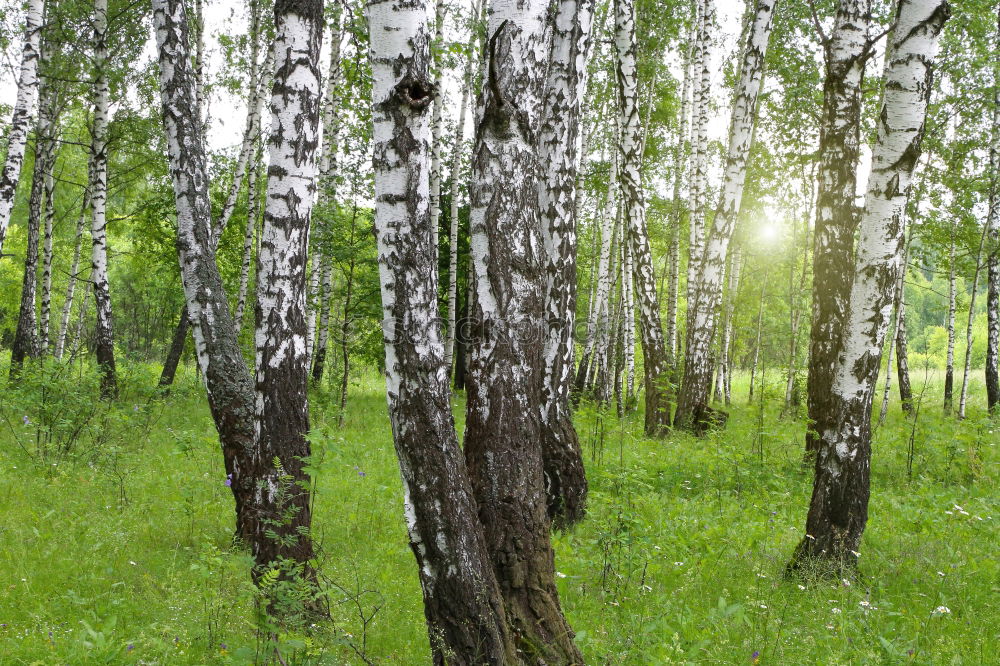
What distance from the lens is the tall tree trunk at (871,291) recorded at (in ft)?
15.2

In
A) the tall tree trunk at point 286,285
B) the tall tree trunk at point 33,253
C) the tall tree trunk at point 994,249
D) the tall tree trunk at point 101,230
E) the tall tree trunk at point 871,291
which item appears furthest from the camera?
the tall tree trunk at point 33,253

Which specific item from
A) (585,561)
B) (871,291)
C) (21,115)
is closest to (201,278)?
(585,561)

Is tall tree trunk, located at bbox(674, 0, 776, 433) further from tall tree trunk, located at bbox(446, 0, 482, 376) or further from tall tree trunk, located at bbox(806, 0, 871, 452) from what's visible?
tall tree trunk, located at bbox(446, 0, 482, 376)

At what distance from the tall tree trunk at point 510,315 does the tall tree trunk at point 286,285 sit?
1.46m

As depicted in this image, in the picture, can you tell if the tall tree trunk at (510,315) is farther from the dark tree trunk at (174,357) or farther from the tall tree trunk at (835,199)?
the dark tree trunk at (174,357)

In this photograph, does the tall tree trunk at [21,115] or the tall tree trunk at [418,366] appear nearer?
the tall tree trunk at [418,366]

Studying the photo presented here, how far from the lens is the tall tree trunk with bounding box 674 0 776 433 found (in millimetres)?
9891

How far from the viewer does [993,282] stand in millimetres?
15977

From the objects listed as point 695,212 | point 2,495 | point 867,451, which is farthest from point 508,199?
point 695,212

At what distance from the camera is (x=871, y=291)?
4734mm

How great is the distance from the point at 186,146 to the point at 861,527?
656cm

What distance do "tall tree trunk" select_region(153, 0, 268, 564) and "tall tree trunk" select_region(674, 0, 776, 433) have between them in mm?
7788

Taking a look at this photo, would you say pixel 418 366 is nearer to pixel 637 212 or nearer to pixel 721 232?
pixel 637 212

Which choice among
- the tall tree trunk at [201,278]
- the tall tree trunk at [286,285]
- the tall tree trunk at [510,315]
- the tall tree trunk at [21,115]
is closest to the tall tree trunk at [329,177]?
the tall tree trunk at [21,115]
